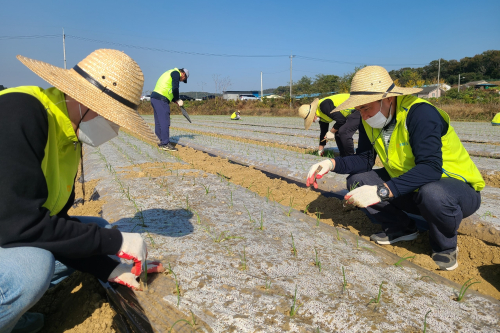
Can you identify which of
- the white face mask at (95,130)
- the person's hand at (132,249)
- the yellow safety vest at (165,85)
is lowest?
the person's hand at (132,249)

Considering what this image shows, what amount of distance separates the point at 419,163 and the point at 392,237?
2.43 ft

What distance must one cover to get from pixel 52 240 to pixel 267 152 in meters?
5.10

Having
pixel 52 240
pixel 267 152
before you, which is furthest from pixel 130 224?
pixel 267 152

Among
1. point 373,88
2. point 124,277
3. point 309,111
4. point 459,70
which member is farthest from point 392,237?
point 459,70

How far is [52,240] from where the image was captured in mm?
1290

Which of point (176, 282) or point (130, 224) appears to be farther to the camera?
point (130, 224)

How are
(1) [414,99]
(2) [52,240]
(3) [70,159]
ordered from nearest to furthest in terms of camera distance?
1. (2) [52,240]
2. (3) [70,159]
3. (1) [414,99]

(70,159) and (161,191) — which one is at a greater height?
(70,159)

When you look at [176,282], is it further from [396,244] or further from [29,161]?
[396,244]

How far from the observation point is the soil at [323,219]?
1666 millimetres

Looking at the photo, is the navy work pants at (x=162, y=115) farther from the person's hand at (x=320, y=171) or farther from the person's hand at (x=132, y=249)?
the person's hand at (x=132, y=249)

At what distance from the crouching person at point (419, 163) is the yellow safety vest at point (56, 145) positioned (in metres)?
1.59

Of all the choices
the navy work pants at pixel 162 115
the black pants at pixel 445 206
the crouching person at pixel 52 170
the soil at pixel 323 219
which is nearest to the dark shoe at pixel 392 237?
the soil at pixel 323 219

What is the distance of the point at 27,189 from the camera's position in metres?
1.18
